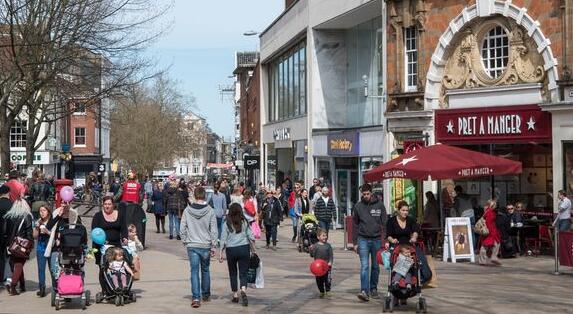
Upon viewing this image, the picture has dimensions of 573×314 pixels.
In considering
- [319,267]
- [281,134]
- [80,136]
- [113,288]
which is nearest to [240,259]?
[319,267]

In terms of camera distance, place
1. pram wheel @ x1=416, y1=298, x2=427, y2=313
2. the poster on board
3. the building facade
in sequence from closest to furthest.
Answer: pram wheel @ x1=416, y1=298, x2=427, y2=313, the poster on board, the building facade

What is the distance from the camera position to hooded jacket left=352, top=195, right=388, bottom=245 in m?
12.8

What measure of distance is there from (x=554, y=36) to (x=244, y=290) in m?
12.5

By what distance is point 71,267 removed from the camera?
39.3ft

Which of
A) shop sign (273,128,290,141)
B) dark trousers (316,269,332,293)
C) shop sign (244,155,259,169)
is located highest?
shop sign (273,128,290,141)

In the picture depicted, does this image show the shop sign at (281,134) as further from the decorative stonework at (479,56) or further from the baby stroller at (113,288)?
the baby stroller at (113,288)

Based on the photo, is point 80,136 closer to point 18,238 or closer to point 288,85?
point 288,85

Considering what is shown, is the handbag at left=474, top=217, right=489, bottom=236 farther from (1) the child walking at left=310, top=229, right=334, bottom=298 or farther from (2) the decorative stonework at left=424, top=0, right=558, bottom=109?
(1) the child walking at left=310, top=229, right=334, bottom=298

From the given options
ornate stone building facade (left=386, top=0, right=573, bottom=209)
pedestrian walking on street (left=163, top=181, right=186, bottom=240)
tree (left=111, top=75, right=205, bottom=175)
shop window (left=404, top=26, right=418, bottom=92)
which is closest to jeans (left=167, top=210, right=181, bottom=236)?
pedestrian walking on street (left=163, top=181, right=186, bottom=240)

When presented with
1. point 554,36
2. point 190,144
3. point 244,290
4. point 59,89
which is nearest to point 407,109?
point 554,36

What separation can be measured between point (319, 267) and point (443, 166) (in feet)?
21.3

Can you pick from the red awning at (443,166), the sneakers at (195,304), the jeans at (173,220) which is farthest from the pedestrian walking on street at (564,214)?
the jeans at (173,220)

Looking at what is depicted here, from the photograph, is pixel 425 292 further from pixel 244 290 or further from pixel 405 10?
pixel 405 10

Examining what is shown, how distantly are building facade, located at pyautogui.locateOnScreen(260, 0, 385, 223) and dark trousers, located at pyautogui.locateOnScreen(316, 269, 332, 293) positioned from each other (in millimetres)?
14727
